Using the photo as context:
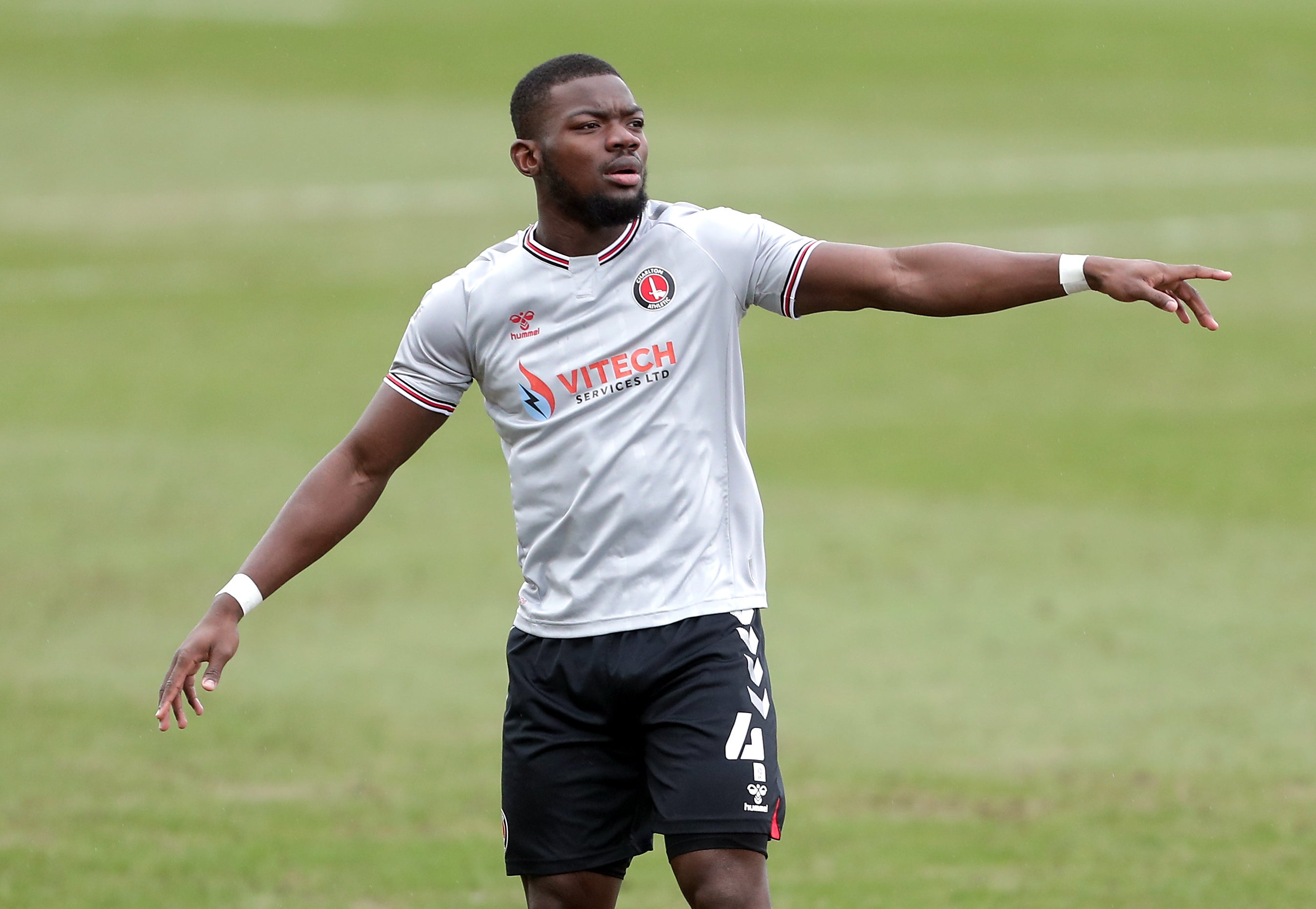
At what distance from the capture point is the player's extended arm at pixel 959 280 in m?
5.11

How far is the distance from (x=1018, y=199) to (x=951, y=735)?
20.6 m

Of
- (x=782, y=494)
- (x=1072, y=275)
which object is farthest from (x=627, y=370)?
(x=782, y=494)

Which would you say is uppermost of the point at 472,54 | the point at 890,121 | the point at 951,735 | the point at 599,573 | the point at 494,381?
the point at 472,54

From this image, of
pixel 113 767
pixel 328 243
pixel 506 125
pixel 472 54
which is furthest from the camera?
pixel 472 54

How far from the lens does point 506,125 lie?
124ft

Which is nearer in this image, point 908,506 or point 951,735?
point 951,735

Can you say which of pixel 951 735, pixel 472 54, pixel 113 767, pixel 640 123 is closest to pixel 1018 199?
pixel 472 54

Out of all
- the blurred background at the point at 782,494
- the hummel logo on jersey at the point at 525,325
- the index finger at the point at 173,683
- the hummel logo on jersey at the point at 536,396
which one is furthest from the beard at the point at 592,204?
the blurred background at the point at 782,494

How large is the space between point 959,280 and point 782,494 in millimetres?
11552

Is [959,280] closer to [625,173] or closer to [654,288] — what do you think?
[654,288]

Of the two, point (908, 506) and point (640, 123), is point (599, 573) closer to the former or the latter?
point (640, 123)

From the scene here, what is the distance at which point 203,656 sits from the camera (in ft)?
18.3

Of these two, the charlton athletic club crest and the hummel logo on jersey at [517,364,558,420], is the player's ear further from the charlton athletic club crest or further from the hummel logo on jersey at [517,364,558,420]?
the hummel logo on jersey at [517,364,558,420]

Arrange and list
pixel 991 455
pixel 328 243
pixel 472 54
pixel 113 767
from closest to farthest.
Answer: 1. pixel 113 767
2. pixel 991 455
3. pixel 328 243
4. pixel 472 54
